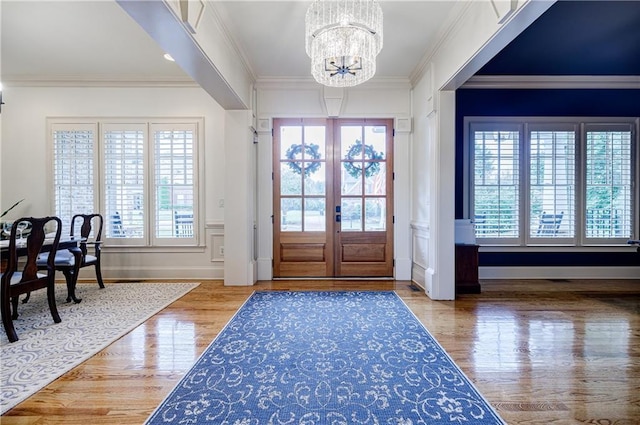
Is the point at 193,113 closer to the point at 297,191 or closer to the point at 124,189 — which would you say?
the point at 124,189

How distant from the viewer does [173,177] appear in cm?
453

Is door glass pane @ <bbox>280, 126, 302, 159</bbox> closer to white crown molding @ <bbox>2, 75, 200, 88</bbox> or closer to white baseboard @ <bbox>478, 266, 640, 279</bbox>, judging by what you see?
white crown molding @ <bbox>2, 75, 200, 88</bbox>

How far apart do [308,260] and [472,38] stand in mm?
3298

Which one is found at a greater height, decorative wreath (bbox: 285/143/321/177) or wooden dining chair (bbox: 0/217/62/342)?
decorative wreath (bbox: 285/143/321/177)

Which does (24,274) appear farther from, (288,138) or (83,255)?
(288,138)

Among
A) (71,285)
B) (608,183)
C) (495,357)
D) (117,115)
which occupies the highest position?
(117,115)

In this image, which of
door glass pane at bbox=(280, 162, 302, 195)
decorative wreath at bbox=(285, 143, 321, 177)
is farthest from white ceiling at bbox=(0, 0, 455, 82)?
door glass pane at bbox=(280, 162, 302, 195)

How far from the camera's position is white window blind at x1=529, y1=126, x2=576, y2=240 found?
455 centimetres

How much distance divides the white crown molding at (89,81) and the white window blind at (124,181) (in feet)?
2.09

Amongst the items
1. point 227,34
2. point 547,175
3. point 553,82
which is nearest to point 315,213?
point 227,34

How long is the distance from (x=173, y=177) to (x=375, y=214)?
3068mm

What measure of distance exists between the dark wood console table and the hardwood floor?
14cm

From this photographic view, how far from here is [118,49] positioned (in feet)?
12.3

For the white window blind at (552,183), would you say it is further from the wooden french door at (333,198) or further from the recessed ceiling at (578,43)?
the wooden french door at (333,198)
